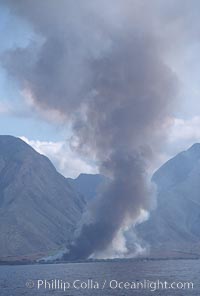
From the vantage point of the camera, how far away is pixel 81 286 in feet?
600

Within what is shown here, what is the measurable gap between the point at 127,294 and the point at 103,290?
1205cm

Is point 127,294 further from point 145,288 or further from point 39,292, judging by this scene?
point 39,292

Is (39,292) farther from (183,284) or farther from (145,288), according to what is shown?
(183,284)

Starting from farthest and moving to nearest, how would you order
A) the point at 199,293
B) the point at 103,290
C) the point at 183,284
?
the point at 183,284 → the point at 103,290 → the point at 199,293

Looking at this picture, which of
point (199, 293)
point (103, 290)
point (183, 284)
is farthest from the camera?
point (183, 284)

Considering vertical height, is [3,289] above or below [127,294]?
above

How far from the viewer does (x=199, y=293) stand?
148 meters

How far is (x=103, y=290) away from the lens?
162375 mm

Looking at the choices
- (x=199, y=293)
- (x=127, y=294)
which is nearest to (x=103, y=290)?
(x=127, y=294)

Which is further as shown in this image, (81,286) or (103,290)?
(81,286)

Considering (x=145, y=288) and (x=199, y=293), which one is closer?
(x=199, y=293)

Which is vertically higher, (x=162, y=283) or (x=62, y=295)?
(x=162, y=283)

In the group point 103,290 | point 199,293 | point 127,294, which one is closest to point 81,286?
point 103,290

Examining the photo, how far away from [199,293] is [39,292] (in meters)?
54.7
